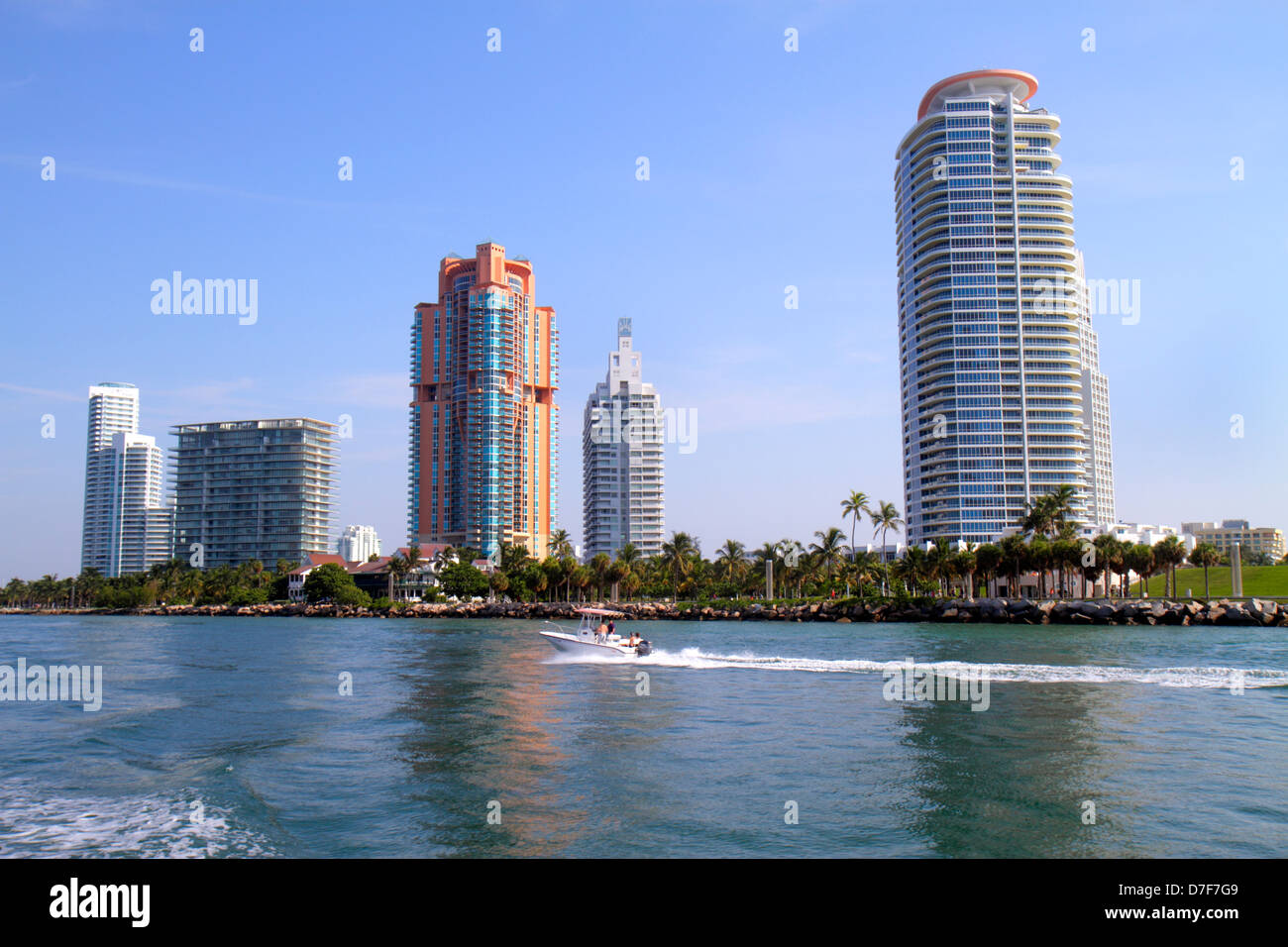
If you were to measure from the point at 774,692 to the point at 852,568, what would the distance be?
110 m

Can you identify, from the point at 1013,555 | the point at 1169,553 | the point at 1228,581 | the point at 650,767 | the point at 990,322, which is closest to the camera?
the point at 650,767

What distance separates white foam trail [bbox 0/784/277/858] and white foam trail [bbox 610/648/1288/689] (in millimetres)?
34795

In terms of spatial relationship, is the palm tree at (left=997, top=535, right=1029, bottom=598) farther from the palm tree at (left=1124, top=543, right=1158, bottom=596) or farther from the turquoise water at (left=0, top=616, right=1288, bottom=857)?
the turquoise water at (left=0, top=616, right=1288, bottom=857)

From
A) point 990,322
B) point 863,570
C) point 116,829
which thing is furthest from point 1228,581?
point 116,829

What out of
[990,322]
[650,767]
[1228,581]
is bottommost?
[1228,581]

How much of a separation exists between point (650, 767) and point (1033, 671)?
99.5 feet

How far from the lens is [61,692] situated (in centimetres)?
3803

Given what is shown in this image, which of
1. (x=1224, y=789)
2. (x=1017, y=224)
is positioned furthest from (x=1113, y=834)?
(x=1017, y=224)

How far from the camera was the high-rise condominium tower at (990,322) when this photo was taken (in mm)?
181625

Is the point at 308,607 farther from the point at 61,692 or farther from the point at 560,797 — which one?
the point at 560,797

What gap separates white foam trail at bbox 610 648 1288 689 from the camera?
1625 inches

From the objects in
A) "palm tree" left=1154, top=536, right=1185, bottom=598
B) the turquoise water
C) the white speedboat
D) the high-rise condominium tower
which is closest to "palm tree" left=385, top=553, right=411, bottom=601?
the high-rise condominium tower

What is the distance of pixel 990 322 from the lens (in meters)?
186

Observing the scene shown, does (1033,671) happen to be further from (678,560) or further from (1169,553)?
(678,560)
